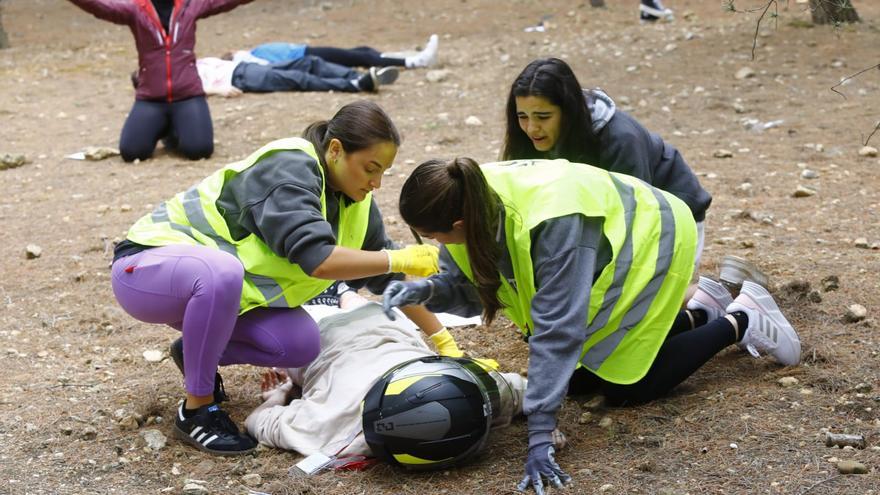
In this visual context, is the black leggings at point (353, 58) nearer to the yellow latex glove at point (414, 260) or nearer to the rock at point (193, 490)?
the yellow latex glove at point (414, 260)

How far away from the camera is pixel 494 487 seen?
3234mm

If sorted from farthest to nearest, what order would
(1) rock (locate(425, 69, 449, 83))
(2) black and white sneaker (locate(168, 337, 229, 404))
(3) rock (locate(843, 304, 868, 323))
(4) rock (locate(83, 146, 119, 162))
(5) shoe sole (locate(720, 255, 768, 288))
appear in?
(1) rock (locate(425, 69, 449, 83)) < (4) rock (locate(83, 146, 119, 162)) < (5) shoe sole (locate(720, 255, 768, 288)) < (3) rock (locate(843, 304, 868, 323)) < (2) black and white sneaker (locate(168, 337, 229, 404))

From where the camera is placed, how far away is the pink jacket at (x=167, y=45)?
8281 mm

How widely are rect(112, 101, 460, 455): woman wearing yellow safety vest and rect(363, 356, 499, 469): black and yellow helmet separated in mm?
389

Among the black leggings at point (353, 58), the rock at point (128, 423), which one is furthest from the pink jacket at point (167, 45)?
the rock at point (128, 423)

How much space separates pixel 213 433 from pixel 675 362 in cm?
163

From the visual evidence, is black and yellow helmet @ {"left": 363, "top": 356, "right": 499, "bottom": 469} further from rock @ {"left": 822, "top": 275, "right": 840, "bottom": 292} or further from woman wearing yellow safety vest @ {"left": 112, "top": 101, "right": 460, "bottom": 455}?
rock @ {"left": 822, "top": 275, "right": 840, "bottom": 292}

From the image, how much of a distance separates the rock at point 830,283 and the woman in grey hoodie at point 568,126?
2.73 ft

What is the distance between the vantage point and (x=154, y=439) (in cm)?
370

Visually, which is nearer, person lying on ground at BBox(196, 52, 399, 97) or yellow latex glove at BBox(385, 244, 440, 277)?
yellow latex glove at BBox(385, 244, 440, 277)

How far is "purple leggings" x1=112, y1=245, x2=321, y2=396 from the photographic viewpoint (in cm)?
347

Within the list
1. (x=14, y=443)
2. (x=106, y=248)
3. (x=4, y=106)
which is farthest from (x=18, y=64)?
(x=14, y=443)

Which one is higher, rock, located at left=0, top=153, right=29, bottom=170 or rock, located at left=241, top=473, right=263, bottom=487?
rock, located at left=241, top=473, right=263, bottom=487

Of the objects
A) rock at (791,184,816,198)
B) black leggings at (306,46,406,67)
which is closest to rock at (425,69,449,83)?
black leggings at (306,46,406,67)
